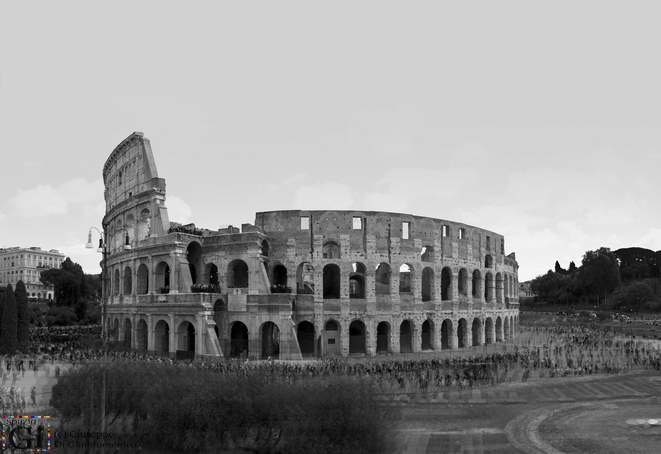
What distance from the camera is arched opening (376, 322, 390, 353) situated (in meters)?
44.7

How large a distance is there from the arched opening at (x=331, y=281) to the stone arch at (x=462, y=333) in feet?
38.8

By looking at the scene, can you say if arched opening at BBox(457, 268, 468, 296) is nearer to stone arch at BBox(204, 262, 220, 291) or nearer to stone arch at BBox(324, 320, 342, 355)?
stone arch at BBox(324, 320, 342, 355)

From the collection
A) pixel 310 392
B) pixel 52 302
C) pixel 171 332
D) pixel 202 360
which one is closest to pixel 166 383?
pixel 310 392

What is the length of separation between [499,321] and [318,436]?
4508 centimetres

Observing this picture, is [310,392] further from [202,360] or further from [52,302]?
[52,302]

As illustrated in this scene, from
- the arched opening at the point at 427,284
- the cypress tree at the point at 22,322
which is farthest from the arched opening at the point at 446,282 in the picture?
the cypress tree at the point at 22,322

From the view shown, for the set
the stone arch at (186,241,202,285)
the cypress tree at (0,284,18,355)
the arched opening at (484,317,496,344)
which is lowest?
the arched opening at (484,317,496,344)

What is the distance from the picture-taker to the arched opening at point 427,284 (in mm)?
47188

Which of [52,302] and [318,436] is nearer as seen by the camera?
[318,436]

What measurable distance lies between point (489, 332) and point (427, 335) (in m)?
9.63

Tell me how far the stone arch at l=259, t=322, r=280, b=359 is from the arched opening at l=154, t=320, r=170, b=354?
23.5 feet

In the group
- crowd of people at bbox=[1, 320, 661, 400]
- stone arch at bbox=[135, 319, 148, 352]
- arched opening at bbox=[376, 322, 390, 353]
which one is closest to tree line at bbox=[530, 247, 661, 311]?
crowd of people at bbox=[1, 320, 661, 400]

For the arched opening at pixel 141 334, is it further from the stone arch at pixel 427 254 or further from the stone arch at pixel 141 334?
the stone arch at pixel 427 254

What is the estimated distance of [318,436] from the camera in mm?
15555
